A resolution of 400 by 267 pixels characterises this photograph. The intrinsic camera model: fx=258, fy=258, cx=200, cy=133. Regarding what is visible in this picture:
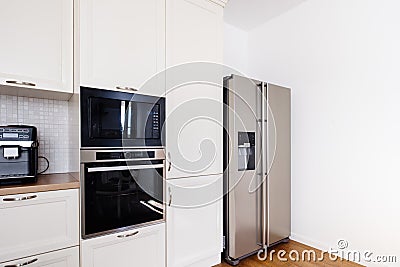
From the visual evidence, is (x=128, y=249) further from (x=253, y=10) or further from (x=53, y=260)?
(x=253, y=10)

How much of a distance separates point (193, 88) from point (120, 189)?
1.03 metres

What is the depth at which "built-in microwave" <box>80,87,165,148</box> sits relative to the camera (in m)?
1.69

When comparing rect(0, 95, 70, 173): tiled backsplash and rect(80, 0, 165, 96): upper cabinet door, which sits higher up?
rect(80, 0, 165, 96): upper cabinet door

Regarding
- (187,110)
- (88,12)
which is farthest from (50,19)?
(187,110)

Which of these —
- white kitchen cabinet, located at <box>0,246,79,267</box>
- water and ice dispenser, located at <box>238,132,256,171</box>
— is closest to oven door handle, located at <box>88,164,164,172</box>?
white kitchen cabinet, located at <box>0,246,79,267</box>

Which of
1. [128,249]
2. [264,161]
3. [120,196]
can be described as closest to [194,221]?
[128,249]

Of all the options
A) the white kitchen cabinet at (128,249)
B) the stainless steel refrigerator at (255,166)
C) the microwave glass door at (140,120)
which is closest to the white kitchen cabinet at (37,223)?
the white kitchen cabinet at (128,249)

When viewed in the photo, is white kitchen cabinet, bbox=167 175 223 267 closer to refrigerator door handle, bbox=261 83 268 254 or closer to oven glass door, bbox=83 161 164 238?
oven glass door, bbox=83 161 164 238

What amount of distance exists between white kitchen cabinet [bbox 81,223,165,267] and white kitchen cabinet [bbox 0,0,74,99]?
1.05 meters

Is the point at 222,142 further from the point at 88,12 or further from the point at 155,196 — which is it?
the point at 88,12

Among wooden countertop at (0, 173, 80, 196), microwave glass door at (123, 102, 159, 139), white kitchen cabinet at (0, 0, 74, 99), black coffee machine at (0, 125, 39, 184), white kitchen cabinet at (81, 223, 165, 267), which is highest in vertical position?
white kitchen cabinet at (0, 0, 74, 99)

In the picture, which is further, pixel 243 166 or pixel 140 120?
pixel 243 166

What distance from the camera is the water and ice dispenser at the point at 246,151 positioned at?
8.44ft

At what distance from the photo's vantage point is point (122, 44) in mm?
1837
